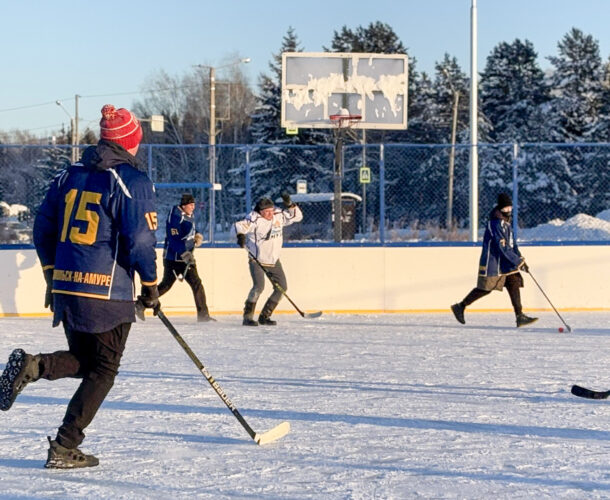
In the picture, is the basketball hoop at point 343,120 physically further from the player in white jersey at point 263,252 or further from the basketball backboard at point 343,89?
the player in white jersey at point 263,252

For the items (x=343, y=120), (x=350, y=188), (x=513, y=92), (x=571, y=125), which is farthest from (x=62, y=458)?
(x=513, y=92)

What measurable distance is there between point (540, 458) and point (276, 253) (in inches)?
270

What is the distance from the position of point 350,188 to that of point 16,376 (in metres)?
10.9

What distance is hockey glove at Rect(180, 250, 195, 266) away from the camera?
11.0m

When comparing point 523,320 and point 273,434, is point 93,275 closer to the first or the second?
point 273,434

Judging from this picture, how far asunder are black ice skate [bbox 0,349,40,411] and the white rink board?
7.77 meters

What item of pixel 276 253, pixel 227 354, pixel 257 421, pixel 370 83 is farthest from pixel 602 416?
pixel 370 83

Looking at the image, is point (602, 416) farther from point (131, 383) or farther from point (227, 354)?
point (227, 354)

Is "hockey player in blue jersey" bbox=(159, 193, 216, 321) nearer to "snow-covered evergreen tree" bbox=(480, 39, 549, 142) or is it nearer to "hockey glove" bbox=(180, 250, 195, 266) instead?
"hockey glove" bbox=(180, 250, 195, 266)

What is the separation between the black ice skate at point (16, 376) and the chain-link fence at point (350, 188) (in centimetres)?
817

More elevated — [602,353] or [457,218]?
[457,218]

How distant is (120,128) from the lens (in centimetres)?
445

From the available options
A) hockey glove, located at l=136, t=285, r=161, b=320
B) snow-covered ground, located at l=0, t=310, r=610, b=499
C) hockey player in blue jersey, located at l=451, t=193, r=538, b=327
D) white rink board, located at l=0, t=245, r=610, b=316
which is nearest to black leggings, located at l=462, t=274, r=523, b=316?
hockey player in blue jersey, located at l=451, t=193, r=538, b=327

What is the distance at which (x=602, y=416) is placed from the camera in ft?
18.1
